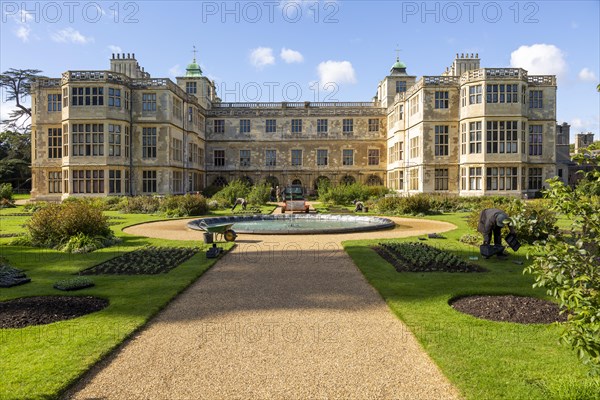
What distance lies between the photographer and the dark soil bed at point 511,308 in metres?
6.16

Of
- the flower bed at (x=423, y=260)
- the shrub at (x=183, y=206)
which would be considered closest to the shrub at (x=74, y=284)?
the flower bed at (x=423, y=260)

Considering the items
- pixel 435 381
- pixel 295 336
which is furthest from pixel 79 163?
pixel 435 381

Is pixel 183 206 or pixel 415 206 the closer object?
pixel 183 206

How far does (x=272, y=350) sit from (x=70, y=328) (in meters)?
3.00

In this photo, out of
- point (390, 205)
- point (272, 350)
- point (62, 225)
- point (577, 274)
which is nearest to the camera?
point (577, 274)

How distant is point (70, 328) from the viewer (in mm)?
5797

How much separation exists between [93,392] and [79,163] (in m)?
30.6

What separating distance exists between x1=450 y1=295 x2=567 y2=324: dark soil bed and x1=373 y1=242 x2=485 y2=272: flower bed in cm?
225

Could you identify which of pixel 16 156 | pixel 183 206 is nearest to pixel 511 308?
pixel 183 206

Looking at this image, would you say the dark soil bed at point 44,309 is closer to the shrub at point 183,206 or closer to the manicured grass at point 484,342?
the manicured grass at point 484,342

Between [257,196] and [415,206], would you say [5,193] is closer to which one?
[257,196]

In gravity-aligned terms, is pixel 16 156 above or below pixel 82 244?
above

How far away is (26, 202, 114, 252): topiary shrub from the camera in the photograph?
12.9 meters

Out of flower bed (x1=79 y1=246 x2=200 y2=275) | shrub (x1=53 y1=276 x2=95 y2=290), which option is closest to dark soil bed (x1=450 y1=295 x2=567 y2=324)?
flower bed (x1=79 y1=246 x2=200 y2=275)
